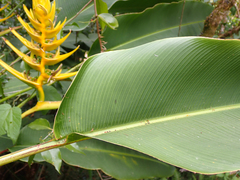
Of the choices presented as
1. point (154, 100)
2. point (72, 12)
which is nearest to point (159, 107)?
point (154, 100)

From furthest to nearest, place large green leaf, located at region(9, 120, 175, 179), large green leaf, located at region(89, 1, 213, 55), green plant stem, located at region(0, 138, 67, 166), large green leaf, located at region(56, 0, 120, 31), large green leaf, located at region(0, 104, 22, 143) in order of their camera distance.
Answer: large green leaf, located at region(89, 1, 213, 55) → large green leaf, located at region(56, 0, 120, 31) → large green leaf, located at region(9, 120, 175, 179) → large green leaf, located at region(0, 104, 22, 143) → green plant stem, located at region(0, 138, 67, 166)

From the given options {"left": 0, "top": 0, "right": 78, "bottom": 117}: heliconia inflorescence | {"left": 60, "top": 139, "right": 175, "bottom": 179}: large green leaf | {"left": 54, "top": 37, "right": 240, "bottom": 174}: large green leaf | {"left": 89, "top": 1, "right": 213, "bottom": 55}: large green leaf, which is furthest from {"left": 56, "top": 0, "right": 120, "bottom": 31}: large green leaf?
{"left": 60, "top": 139, "right": 175, "bottom": 179}: large green leaf

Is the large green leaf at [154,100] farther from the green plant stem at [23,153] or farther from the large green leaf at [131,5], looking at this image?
the large green leaf at [131,5]

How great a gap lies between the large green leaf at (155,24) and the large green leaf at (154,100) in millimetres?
466

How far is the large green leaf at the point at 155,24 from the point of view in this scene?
873 millimetres

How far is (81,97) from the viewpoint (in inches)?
16.1

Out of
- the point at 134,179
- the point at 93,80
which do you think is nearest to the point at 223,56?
the point at 93,80

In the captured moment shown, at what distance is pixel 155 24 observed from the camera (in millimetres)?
942

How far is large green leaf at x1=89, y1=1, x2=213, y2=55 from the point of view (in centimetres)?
87

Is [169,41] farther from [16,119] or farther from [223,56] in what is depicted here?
[16,119]

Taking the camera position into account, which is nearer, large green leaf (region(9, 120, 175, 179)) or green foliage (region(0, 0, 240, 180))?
green foliage (region(0, 0, 240, 180))

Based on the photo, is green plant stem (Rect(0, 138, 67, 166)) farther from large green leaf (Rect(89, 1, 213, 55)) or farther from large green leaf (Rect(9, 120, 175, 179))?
large green leaf (Rect(89, 1, 213, 55))

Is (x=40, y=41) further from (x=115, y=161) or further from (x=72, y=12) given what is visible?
(x=115, y=161)

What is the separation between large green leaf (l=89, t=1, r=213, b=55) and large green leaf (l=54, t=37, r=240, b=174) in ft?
1.53
